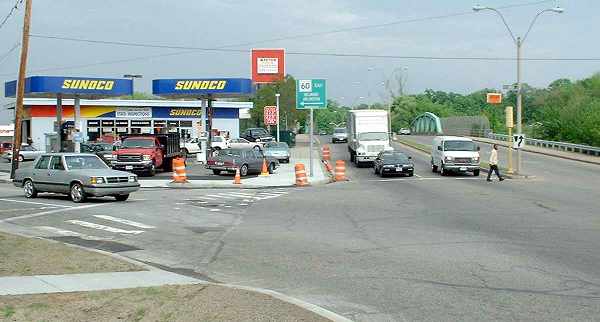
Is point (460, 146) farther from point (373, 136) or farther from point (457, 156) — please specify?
point (373, 136)

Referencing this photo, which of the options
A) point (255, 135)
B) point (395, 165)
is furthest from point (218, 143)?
point (395, 165)

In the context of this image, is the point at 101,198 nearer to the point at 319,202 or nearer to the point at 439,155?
the point at 319,202

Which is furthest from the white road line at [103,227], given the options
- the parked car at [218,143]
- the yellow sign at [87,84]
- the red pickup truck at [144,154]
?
the parked car at [218,143]

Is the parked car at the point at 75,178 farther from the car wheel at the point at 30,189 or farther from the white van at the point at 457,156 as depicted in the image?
the white van at the point at 457,156

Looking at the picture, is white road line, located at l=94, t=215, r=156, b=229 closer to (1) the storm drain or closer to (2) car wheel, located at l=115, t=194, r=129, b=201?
(1) the storm drain

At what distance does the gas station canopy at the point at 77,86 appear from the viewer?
46.1 metres

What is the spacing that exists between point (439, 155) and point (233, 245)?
28.6 m

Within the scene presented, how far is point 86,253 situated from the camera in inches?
476

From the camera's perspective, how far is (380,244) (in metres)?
14.0

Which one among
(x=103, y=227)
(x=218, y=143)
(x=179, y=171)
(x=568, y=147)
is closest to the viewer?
(x=103, y=227)

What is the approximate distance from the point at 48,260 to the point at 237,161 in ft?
88.9

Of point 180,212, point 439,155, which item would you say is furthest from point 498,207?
point 439,155

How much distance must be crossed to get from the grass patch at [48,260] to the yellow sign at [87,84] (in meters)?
35.2

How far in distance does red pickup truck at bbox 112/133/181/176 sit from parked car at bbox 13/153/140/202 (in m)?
12.8
